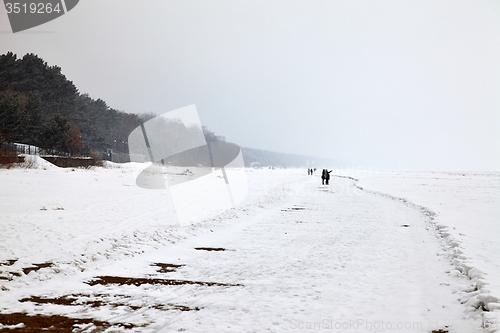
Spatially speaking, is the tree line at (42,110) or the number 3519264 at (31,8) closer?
the number 3519264 at (31,8)

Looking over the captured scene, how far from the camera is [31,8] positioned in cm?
1354

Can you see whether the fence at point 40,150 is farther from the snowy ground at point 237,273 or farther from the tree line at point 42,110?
the snowy ground at point 237,273

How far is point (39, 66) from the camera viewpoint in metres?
57.6

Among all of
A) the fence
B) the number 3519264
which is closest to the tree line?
the fence

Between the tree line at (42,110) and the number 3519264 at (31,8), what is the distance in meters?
21.9

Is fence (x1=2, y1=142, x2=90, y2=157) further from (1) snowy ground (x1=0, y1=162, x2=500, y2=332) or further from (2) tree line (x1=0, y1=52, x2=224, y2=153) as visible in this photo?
(1) snowy ground (x1=0, y1=162, x2=500, y2=332)

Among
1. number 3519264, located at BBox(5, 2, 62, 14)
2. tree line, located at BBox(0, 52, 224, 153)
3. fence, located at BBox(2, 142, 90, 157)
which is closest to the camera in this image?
number 3519264, located at BBox(5, 2, 62, 14)

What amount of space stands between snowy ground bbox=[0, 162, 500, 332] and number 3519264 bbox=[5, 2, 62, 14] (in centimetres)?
734

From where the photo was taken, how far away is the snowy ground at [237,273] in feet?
14.6

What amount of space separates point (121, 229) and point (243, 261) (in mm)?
4163

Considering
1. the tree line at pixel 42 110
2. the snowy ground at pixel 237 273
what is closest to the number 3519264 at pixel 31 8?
the snowy ground at pixel 237 273

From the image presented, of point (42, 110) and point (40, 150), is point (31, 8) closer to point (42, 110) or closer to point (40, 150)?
point (40, 150)

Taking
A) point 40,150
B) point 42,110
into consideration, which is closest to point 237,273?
point 40,150

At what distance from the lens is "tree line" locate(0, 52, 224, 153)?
122 ft
